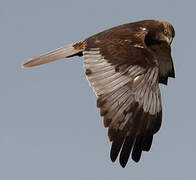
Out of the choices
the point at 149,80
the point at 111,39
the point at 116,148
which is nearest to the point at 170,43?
the point at 111,39

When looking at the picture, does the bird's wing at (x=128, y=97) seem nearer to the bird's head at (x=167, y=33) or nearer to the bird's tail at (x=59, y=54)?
the bird's tail at (x=59, y=54)

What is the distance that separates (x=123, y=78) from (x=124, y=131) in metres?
0.77

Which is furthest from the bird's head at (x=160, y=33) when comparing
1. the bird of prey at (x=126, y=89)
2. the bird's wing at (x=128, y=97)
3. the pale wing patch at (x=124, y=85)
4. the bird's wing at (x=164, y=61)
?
the pale wing patch at (x=124, y=85)

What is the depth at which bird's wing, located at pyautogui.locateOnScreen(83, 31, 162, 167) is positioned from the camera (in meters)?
8.93

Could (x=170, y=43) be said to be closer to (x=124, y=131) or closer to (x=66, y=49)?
(x=66, y=49)

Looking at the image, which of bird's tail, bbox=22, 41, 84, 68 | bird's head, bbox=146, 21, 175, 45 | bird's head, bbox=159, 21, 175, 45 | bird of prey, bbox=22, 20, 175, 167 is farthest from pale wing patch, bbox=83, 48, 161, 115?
bird's head, bbox=159, 21, 175, 45

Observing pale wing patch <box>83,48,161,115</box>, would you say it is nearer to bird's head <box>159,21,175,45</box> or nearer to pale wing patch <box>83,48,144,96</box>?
pale wing patch <box>83,48,144,96</box>

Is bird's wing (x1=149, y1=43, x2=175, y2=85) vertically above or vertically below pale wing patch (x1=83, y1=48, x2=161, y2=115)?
above

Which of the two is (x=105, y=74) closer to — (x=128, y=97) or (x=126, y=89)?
(x=126, y=89)

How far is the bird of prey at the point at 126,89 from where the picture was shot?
895cm

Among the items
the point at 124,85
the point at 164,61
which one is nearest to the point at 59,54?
the point at 164,61

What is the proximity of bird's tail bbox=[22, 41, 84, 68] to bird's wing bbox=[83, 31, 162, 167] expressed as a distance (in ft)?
4.26

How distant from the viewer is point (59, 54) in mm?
11172

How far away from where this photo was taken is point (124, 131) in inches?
354
